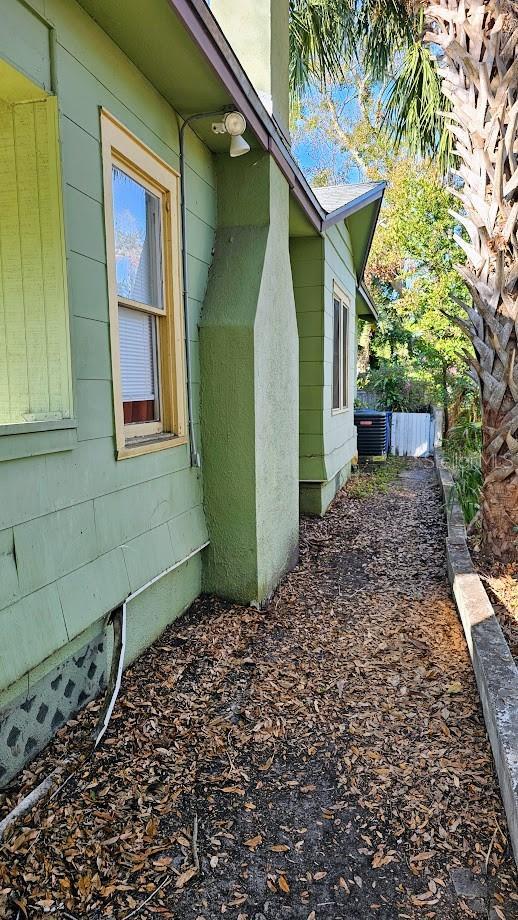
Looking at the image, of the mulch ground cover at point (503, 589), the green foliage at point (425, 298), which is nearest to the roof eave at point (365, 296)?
the green foliage at point (425, 298)

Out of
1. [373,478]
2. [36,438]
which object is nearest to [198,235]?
[36,438]

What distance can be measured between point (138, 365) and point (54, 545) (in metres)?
1.46

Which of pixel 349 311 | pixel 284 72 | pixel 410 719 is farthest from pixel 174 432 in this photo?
pixel 349 311

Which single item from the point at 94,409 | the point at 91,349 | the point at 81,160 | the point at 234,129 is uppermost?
the point at 234,129

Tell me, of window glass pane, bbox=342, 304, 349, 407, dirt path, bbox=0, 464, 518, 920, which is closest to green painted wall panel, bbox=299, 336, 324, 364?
window glass pane, bbox=342, 304, 349, 407

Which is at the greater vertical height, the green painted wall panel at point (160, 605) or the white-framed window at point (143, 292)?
the white-framed window at point (143, 292)

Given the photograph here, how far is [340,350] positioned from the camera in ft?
30.5

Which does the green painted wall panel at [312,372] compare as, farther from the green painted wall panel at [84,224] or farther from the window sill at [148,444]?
the green painted wall panel at [84,224]

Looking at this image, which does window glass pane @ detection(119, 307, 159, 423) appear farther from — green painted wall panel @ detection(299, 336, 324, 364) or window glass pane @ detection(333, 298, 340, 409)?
window glass pane @ detection(333, 298, 340, 409)

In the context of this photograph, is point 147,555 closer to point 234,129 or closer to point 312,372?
point 234,129

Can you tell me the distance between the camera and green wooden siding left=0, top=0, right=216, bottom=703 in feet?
7.90

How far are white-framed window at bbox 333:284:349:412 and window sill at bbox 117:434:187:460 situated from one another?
4.90 meters

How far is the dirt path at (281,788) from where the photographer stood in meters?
2.09

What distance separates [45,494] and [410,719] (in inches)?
88.7
